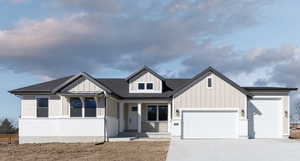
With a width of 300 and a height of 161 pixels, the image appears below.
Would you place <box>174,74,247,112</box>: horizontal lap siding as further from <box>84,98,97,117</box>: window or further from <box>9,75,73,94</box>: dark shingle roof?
<box>9,75,73,94</box>: dark shingle roof

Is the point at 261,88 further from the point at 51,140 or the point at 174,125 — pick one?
the point at 51,140

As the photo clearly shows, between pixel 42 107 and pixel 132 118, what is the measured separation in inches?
280

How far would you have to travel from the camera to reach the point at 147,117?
3123 centimetres

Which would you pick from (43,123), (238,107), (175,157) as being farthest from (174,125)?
(175,157)

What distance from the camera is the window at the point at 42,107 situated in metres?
27.7

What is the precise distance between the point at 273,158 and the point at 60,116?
15.3 meters

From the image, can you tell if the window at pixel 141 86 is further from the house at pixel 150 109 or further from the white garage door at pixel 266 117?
the white garage door at pixel 266 117

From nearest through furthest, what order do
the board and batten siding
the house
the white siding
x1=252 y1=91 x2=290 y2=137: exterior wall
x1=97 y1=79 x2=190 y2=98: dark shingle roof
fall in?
1. the house
2. the white siding
3. the board and batten siding
4. x1=252 y1=91 x2=290 y2=137: exterior wall
5. x1=97 y1=79 x2=190 y2=98: dark shingle roof

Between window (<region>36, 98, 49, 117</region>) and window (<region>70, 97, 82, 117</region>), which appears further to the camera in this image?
window (<region>36, 98, 49, 117</region>)

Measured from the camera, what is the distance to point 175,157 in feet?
53.4

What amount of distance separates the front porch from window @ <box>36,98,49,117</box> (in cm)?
581

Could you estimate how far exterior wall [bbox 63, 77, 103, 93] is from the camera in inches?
1032

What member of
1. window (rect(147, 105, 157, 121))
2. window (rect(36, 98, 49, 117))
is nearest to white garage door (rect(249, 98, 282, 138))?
window (rect(147, 105, 157, 121))

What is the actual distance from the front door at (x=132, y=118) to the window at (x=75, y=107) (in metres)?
5.74
